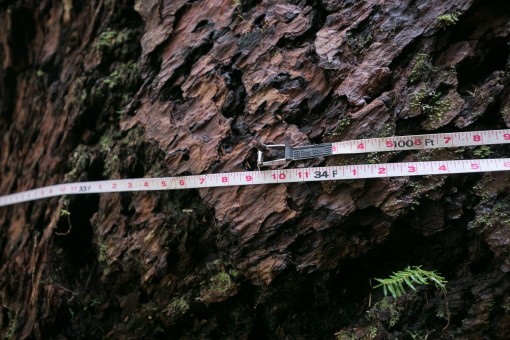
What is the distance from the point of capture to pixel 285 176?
3.11 metres

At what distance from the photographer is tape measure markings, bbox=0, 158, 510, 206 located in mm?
2766

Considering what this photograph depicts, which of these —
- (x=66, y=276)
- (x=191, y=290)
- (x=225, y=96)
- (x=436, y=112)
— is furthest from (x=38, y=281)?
(x=436, y=112)

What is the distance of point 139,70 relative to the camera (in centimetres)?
399

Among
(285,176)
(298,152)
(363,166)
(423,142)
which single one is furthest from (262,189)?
(423,142)

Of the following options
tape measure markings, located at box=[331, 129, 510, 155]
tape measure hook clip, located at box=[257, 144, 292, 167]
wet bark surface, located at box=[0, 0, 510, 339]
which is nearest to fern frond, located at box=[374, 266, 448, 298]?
wet bark surface, located at box=[0, 0, 510, 339]

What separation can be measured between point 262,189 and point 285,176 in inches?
9.0

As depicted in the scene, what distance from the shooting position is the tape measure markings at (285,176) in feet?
9.07

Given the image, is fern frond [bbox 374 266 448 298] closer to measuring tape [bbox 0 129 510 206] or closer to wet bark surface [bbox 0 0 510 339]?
wet bark surface [bbox 0 0 510 339]

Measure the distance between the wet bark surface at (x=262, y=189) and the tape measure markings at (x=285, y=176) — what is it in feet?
0.22

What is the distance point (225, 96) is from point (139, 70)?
1.07m

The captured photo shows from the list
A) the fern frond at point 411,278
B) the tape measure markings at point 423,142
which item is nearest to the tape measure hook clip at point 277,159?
the tape measure markings at point 423,142

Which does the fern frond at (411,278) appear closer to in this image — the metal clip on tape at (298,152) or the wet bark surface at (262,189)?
the wet bark surface at (262,189)

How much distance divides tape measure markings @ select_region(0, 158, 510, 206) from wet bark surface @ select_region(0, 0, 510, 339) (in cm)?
7

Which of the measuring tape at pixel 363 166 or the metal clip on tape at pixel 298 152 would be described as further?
the metal clip on tape at pixel 298 152
